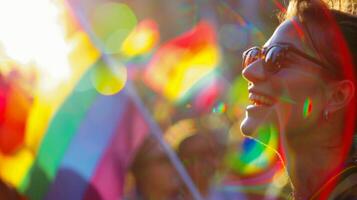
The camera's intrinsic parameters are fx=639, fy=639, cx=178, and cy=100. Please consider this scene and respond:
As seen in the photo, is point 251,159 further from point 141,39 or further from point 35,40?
point 141,39

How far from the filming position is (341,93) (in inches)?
80.1

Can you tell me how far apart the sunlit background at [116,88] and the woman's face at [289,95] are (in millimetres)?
32

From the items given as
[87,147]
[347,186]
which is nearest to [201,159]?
[87,147]

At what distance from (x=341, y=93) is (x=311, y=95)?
100 millimetres

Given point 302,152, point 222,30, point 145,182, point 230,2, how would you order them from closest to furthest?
point 302,152 < point 145,182 < point 222,30 < point 230,2

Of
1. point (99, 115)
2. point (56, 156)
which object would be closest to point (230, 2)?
point (99, 115)

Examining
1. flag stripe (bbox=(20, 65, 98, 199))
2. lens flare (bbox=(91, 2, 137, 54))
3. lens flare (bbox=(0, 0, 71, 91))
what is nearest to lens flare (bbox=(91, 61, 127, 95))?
flag stripe (bbox=(20, 65, 98, 199))

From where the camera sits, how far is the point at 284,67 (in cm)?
208

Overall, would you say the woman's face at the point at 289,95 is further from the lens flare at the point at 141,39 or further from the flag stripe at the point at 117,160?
the lens flare at the point at 141,39

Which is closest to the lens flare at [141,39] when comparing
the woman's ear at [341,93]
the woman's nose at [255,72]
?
the woman's nose at [255,72]

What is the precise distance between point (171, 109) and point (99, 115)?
81 cm

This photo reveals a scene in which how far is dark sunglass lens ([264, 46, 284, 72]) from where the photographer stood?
2.06m

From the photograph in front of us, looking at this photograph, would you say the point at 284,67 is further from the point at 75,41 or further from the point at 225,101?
the point at 75,41

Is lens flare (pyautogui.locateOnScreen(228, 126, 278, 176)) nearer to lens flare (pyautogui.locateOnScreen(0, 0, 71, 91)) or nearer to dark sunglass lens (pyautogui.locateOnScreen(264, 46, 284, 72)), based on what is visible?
dark sunglass lens (pyautogui.locateOnScreen(264, 46, 284, 72))
